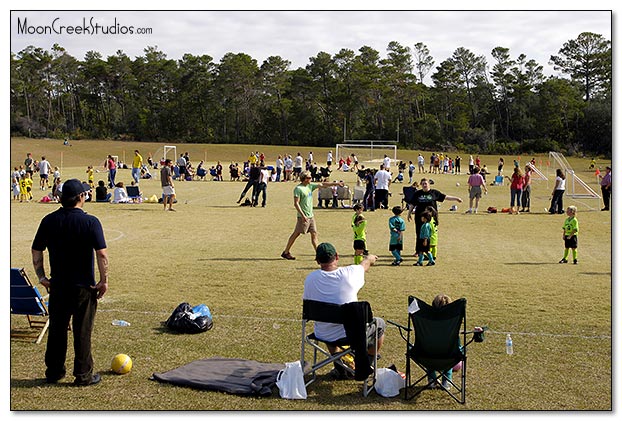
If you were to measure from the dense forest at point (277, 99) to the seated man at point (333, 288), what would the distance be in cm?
8141

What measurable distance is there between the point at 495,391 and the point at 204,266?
825cm

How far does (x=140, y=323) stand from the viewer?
31.2 feet

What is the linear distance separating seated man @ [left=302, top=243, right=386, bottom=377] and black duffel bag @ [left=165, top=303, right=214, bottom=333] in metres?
2.45

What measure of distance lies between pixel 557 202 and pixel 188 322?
20.7m

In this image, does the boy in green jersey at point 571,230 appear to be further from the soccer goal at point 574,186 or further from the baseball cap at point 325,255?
the soccer goal at point 574,186

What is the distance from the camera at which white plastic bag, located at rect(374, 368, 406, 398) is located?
6.85 metres

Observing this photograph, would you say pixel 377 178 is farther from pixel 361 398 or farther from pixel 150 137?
pixel 150 137

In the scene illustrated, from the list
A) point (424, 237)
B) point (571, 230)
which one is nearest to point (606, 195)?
point (571, 230)

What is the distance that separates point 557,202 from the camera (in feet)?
87.1

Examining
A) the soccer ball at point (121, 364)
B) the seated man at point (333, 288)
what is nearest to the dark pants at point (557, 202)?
the seated man at point (333, 288)

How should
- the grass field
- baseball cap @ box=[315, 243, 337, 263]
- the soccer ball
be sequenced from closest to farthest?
the grass field
baseball cap @ box=[315, 243, 337, 263]
the soccer ball

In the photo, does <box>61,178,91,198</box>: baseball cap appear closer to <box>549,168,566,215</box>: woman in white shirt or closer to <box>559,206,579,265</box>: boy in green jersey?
<box>559,206,579,265</box>: boy in green jersey

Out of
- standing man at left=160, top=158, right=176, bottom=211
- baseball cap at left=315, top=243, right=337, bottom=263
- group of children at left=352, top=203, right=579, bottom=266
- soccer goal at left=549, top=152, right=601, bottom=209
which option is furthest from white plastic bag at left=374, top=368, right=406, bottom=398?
soccer goal at left=549, top=152, right=601, bottom=209

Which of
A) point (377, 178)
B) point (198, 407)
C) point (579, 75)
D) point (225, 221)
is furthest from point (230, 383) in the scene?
point (579, 75)
